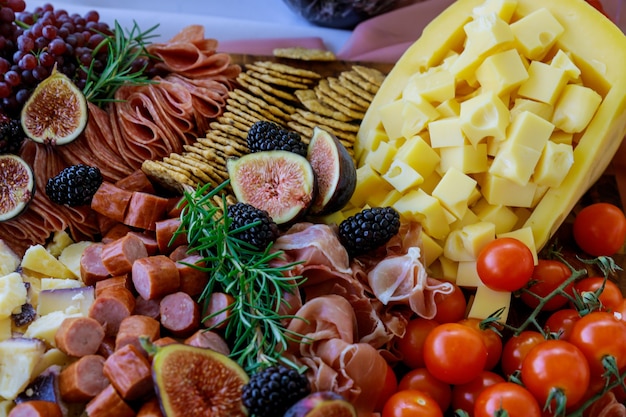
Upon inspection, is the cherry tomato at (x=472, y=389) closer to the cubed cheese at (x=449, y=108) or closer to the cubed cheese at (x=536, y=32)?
the cubed cheese at (x=449, y=108)

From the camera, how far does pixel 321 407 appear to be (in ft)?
3.98

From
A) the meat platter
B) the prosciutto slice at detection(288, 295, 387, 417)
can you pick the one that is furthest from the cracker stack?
the prosciutto slice at detection(288, 295, 387, 417)

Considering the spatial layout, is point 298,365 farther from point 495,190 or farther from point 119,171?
point 119,171

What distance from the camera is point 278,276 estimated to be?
1.55 meters

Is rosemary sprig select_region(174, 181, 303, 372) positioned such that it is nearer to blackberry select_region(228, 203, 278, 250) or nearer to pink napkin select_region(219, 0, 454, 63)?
blackberry select_region(228, 203, 278, 250)

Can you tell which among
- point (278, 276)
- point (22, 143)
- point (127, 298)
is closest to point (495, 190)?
point (278, 276)

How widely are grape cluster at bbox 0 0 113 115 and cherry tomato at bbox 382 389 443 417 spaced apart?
142cm

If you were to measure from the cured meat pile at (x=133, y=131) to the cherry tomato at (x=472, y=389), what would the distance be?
114 cm

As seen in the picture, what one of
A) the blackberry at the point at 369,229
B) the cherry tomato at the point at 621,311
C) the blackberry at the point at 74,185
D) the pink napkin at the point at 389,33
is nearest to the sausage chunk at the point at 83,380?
the blackberry at the point at 74,185

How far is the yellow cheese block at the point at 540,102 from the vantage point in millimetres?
1809

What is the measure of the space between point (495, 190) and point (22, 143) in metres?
1.43

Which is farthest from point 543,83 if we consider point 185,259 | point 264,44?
point 264,44

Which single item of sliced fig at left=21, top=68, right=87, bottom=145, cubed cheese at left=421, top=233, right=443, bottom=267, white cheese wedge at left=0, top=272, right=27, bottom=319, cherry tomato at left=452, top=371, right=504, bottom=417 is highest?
sliced fig at left=21, top=68, right=87, bottom=145

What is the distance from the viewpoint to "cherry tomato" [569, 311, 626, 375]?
4.95 feet
